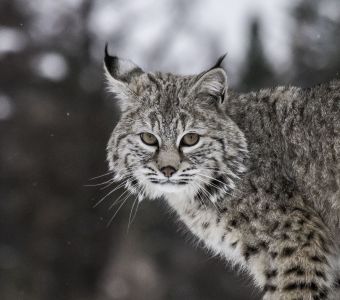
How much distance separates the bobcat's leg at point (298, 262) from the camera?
5.83 metres

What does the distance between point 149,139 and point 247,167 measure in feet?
2.37

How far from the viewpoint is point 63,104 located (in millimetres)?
18391

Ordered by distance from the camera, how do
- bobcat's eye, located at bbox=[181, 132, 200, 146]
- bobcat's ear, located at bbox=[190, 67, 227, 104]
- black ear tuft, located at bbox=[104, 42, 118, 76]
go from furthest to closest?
black ear tuft, located at bbox=[104, 42, 118, 76] → bobcat's ear, located at bbox=[190, 67, 227, 104] → bobcat's eye, located at bbox=[181, 132, 200, 146]

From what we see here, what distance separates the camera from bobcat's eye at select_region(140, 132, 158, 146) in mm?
6125

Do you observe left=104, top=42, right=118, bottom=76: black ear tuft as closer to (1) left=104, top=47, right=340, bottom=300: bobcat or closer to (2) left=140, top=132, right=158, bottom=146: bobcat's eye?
(1) left=104, top=47, right=340, bottom=300: bobcat

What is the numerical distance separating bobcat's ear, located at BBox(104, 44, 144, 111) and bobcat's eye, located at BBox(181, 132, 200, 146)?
58cm

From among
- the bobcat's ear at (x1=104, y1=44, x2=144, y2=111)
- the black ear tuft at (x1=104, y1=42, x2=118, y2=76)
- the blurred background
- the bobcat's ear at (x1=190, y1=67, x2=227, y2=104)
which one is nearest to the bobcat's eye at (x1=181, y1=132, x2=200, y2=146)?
the bobcat's ear at (x1=190, y1=67, x2=227, y2=104)

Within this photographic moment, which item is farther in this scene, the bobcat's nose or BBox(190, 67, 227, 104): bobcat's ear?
BBox(190, 67, 227, 104): bobcat's ear

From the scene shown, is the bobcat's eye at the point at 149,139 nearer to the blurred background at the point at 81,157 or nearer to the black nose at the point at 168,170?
the black nose at the point at 168,170

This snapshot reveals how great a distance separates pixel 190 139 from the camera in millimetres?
6121

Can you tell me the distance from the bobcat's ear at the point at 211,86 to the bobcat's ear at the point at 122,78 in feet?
1.61

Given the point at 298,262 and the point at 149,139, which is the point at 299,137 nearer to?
the point at 298,262

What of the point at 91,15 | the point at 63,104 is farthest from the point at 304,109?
the point at 91,15

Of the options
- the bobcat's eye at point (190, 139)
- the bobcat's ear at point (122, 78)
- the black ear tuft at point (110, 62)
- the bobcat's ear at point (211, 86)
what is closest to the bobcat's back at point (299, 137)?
the bobcat's ear at point (211, 86)
